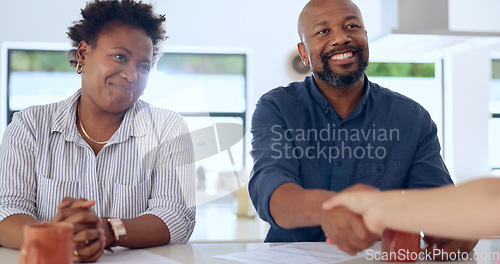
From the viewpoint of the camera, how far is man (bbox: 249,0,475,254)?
1704 mm

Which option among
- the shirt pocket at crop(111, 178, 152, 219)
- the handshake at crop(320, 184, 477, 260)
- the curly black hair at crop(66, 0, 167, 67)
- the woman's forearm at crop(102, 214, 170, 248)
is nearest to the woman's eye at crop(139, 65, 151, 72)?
the curly black hair at crop(66, 0, 167, 67)

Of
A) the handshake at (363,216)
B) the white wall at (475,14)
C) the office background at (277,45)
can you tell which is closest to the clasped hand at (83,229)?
the handshake at (363,216)

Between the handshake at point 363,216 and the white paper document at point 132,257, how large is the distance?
0.37 meters

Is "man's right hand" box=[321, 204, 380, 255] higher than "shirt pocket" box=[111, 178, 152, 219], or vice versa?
"man's right hand" box=[321, 204, 380, 255]

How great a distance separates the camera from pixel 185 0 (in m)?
5.07

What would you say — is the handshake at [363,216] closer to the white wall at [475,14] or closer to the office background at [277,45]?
the office background at [277,45]

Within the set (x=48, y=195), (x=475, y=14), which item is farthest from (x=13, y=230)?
(x=475, y=14)

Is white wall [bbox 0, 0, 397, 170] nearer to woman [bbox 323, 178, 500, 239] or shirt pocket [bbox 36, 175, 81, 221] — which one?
shirt pocket [bbox 36, 175, 81, 221]

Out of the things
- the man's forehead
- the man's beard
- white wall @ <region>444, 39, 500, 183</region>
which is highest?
the man's forehead

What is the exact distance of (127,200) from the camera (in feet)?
5.50

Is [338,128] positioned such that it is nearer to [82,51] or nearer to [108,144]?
[108,144]

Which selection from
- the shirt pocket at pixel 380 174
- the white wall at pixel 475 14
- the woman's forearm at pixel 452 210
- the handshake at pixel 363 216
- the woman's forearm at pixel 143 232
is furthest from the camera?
the white wall at pixel 475 14

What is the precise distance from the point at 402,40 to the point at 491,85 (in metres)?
3.39

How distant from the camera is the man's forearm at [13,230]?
1.38m
